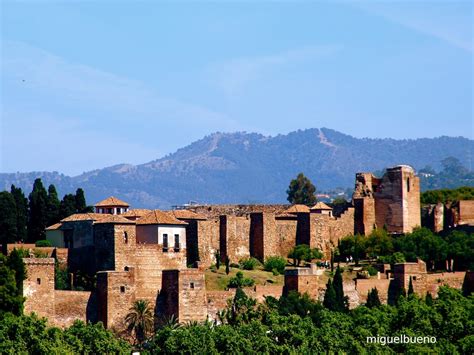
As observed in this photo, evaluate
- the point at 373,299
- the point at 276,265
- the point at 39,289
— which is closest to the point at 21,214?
the point at 276,265

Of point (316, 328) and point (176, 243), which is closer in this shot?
point (316, 328)

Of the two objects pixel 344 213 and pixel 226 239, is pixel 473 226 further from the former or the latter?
pixel 226 239

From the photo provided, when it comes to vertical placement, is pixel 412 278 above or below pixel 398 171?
below

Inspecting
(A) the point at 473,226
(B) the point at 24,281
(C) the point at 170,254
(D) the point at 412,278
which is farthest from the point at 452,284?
(B) the point at 24,281

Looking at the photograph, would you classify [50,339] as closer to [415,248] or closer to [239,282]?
[239,282]

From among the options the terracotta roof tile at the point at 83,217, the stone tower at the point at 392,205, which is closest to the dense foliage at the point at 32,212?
the terracotta roof tile at the point at 83,217

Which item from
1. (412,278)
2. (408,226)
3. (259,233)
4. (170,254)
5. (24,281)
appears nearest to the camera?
(24,281)

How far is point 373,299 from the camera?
53.4 metres

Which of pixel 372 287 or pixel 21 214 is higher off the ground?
pixel 21 214

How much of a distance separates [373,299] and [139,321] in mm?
9873

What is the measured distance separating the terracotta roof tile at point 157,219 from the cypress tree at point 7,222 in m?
5.84

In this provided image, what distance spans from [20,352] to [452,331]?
1483 cm

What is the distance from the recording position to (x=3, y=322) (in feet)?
146

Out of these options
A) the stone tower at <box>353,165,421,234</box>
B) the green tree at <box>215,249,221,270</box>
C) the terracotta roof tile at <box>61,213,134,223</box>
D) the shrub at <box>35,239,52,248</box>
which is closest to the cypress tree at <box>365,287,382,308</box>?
the green tree at <box>215,249,221,270</box>
